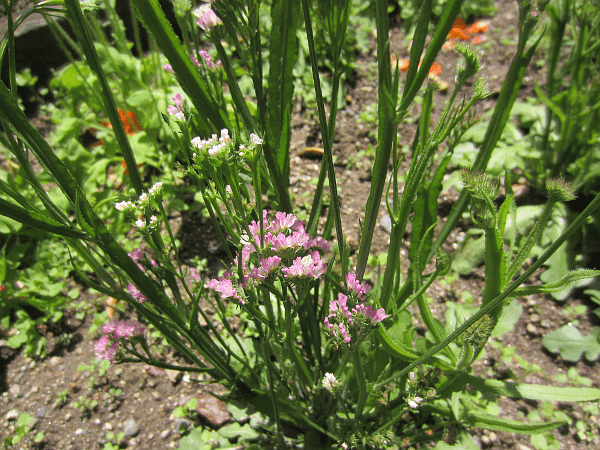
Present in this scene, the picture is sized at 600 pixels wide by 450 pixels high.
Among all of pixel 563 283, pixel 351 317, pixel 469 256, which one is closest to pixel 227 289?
pixel 351 317

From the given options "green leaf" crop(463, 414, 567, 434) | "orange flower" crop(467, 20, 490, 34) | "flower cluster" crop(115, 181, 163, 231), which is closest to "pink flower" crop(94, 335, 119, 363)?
"flower cluster" crop(115, 181, 163, 231)

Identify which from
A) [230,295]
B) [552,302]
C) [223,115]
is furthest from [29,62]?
[552,302]

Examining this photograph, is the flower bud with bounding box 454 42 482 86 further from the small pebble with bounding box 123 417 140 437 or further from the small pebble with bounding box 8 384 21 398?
the small pebble with bounding box 8 384 21 398

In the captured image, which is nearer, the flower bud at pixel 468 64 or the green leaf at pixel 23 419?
the flower bud at pixel 468 64

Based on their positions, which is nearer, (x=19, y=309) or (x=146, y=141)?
(x=19, y=309)

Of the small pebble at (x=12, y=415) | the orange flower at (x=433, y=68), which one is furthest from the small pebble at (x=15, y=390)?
the orange flower at (x=433, y=68)

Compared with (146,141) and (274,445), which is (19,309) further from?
(274,445)

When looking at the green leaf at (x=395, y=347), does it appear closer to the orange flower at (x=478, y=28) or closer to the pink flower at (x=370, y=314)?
the pink flower at (x=370, y=314)
